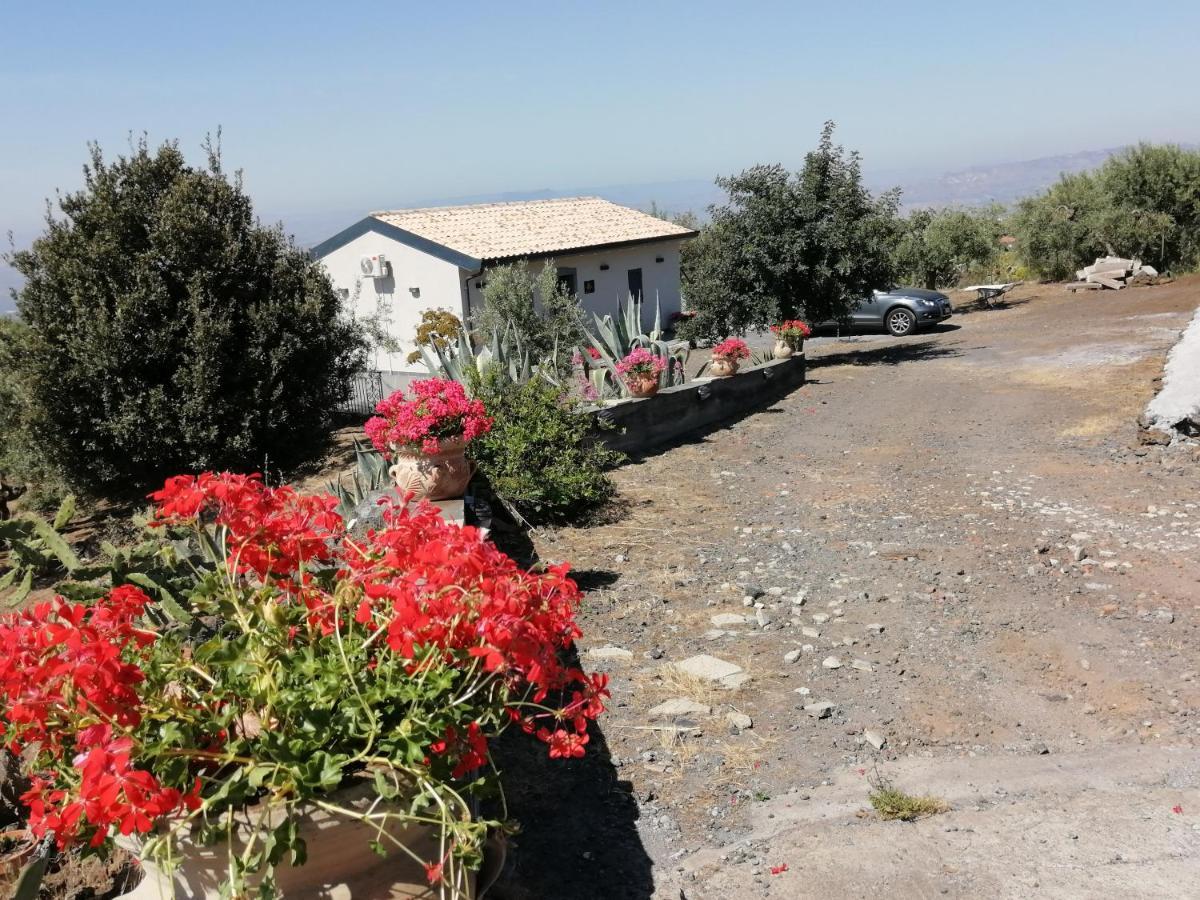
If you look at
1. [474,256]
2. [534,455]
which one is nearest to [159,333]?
[534,455]

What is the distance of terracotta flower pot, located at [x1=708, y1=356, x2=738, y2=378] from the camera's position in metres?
13.4

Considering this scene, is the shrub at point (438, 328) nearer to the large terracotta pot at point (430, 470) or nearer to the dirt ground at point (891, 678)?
the dirt ground at point (891, 678)

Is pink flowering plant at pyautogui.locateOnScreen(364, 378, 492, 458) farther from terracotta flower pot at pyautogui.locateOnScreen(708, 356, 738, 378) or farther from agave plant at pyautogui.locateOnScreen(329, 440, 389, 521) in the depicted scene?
terracotta flower pot at pyautogui.locateOnScreen(708, 356, 738, 378)

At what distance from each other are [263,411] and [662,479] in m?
7.93

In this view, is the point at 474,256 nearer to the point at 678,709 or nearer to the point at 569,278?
the point at 569,278

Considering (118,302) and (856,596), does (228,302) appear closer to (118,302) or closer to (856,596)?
(118,302)

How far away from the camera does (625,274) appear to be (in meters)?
29.8

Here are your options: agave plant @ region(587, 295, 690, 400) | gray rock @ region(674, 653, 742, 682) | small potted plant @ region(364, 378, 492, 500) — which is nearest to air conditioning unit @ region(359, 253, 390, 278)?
agave plant @ region(587, 295, 690, 400)

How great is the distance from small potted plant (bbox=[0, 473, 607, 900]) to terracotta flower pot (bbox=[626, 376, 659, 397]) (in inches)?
356

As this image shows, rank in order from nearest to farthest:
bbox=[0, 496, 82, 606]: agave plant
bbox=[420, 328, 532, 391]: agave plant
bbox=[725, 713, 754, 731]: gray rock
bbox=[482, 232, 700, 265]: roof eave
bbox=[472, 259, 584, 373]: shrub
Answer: bbox=[0, 496, 82, 606]: agave plant < bbox=[725, 713, 754, 731]: gray rock < bbox=[420, 328, 532, 391]: agave plant < bbox=[472, 259, 584, 373]: shrub < bbox=[482, 232, 700, 265]: roof eave

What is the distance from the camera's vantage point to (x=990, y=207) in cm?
3869

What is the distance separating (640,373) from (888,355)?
1000 centimetres

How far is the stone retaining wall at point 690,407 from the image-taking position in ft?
35.6

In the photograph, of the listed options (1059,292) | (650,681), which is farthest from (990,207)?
(650,681)
